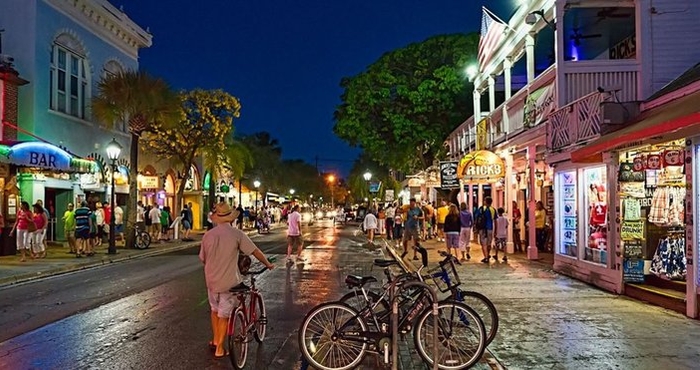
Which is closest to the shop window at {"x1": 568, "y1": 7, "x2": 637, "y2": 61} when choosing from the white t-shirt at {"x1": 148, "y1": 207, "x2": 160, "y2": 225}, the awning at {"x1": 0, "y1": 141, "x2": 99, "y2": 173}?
the awning at {"x1": 0, "y1": 141, "x2": 99, "y2": 173}

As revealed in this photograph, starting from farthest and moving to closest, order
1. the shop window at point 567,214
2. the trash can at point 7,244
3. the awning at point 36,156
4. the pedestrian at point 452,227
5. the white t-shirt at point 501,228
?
the trash can at point 7,244 → the awning at point 36,156 → the white t-shirt at point 501,228 → the pedestrian at point 452,227 → the shop window at point 567,214

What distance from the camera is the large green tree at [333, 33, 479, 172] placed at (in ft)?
105

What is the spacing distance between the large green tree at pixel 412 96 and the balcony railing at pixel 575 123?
1591 centimetres

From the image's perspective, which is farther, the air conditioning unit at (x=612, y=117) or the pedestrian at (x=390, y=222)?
the pedestrian at (x=390, y=222)

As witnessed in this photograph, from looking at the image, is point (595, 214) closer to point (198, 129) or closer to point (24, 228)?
point (24, 228)

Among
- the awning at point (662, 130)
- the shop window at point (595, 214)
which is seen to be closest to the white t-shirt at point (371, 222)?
the shop window at point (595, 214)

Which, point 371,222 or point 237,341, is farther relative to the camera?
point 371,222

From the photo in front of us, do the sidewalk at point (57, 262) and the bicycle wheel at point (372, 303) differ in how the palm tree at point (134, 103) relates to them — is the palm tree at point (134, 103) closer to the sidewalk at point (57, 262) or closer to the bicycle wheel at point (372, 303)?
the sidewalk at point (57, 262)

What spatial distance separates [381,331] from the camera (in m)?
7.46

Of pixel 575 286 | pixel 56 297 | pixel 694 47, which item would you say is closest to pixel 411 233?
pixel 575 286

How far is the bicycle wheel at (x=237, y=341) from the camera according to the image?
739 centimetres

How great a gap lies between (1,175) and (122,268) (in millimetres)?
6154

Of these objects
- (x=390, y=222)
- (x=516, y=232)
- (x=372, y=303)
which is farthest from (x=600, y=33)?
(x=390, y=222)

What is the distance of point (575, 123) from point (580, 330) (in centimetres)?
677
